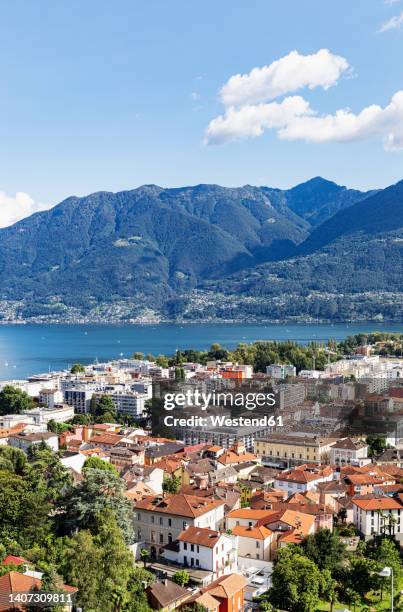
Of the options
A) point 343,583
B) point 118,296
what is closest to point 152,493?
point 343,583

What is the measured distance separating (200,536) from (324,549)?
113 inches

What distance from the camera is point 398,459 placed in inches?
997

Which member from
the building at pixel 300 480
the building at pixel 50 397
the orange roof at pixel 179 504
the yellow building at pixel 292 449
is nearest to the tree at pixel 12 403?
the building at pixel 50 397

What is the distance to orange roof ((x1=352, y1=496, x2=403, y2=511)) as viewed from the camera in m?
18.3

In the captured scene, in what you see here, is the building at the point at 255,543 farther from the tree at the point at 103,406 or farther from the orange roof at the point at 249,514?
the tree at the point at 103,406

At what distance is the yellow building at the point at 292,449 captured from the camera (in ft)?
85.4

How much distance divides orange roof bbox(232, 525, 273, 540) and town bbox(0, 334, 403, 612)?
0.05 metres

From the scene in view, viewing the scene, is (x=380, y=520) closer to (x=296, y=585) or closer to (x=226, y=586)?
(x=296, y=585)

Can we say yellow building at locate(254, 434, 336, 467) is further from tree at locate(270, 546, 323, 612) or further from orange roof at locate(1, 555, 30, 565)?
orange roof at locate(1, 555, 30, 565)

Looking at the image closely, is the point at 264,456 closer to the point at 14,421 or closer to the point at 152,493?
the point at 152,493

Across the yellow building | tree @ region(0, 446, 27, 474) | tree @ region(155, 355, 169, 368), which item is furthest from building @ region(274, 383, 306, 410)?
tree @ region(155, 355, 169, 368)

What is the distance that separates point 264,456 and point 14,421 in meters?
13.1

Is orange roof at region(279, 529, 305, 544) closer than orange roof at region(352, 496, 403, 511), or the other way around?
orange roof at region(279, 529, 305, 544)

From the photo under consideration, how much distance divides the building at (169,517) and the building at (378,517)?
12.6 ft
